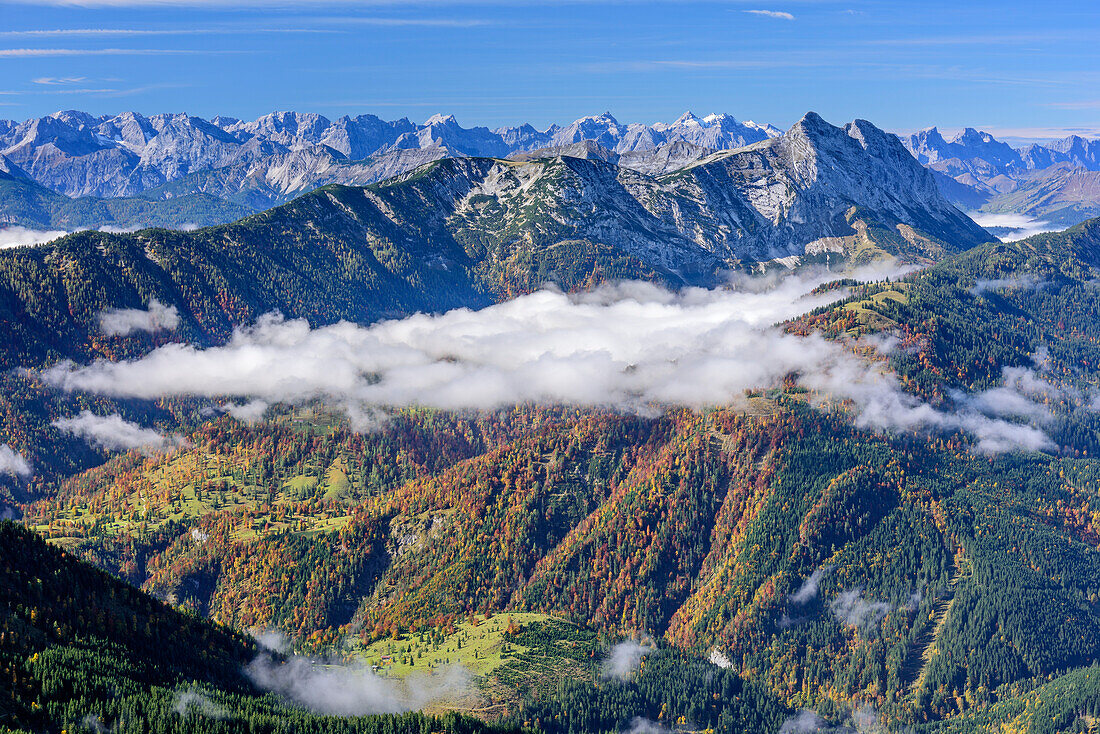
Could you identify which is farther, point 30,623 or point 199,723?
point 30,623

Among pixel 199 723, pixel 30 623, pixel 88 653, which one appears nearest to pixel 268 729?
pixel 199 723

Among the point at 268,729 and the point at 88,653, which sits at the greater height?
the point at 88,653

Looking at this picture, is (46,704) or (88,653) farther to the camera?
(88,653)

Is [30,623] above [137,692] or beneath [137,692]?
above

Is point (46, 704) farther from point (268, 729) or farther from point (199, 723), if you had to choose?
point (268, 729)

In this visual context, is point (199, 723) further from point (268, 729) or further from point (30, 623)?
point (30, 623)

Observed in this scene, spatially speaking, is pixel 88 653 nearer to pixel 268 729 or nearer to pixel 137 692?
pixel 137 692

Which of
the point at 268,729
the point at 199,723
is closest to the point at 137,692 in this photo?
the point at 199,723
